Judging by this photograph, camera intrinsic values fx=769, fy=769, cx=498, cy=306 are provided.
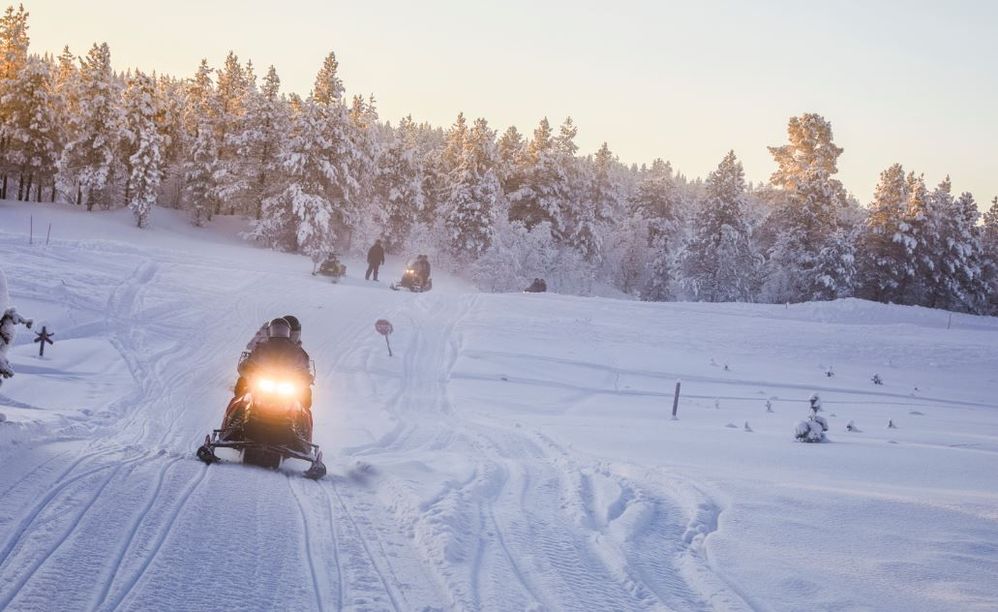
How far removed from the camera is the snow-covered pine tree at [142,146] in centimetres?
4781

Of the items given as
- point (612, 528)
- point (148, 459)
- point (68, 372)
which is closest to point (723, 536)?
point (612, 528)

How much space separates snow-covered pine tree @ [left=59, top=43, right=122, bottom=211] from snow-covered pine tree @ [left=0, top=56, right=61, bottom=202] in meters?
1.61

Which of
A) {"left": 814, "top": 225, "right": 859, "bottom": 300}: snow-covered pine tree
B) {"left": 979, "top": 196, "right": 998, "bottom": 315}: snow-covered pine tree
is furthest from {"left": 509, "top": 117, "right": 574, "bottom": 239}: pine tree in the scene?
{"left": 979, "top": 196, "right": 998, "bottom": 315}: snow-covered pine tree

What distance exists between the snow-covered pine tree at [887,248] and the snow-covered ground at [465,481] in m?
24.9

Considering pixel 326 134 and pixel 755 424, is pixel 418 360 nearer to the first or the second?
pixel 755 424

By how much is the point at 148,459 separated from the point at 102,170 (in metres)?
47.2

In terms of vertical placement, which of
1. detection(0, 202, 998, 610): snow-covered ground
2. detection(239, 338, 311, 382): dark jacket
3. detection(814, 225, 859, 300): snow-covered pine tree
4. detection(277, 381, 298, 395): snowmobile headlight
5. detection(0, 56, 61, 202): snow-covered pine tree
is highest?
detection(0, 56, 61, 202): snow-covered pine tree

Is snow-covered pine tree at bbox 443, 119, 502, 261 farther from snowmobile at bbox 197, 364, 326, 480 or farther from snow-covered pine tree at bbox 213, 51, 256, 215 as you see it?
snowmobile at bbox 197, 364, 326, 480

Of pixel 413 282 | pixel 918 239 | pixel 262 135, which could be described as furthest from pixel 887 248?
pixel 262 135

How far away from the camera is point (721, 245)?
4959 cm

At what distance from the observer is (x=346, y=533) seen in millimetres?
5992

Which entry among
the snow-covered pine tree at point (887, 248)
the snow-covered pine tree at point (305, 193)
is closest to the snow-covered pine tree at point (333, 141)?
the snow-covered pine tree at point (305, 193)

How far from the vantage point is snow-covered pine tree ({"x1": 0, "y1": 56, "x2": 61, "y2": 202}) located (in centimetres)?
4906

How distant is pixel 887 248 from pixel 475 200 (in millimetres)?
26947
